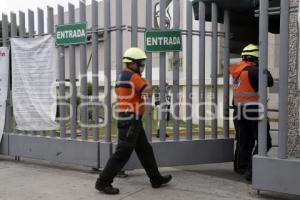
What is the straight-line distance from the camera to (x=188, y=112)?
7.04 m

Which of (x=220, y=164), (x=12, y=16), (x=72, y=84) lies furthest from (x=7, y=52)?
(x=220, y=164)

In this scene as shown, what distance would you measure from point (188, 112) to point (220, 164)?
54.2 inches

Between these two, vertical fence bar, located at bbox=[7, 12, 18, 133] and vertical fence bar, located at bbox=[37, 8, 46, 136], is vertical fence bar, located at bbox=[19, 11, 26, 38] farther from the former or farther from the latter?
vertical fence bar, located at bbox=[37, 8, 46, 136]

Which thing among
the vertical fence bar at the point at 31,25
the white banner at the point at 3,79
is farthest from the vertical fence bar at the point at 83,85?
the white banner at the point at 3,79

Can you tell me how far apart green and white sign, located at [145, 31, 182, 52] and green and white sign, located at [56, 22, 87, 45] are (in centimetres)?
103

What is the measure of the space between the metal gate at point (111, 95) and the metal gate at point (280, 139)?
158 centimetres

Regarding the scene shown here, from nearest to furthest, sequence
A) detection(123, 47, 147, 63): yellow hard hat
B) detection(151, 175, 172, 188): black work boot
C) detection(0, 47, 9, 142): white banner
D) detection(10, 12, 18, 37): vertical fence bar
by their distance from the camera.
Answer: detection(123, 47, 147, 63): yellow hard hat < detection(151, 175, 172, 188): black work boot < detection(10, 12, 18, 37): vertical fence bar < detection(0, 47, 9, 142): white banner

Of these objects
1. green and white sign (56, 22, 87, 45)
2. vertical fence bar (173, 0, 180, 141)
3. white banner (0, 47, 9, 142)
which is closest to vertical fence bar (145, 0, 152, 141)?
vertical fence bar (173, 0, 180, 141)

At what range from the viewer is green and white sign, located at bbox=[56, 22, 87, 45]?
7008 mm

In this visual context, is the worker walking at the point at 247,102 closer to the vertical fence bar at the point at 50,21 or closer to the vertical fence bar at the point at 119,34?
the vertical fence bar at the point at 119,34

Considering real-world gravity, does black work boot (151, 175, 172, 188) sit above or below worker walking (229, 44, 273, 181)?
below

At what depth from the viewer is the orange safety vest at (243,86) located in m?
6.47

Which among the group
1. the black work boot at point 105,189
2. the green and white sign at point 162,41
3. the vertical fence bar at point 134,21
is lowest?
the black work boot at point 105,189

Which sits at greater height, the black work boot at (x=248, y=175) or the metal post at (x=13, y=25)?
the metal post at (x=13, y=25)
